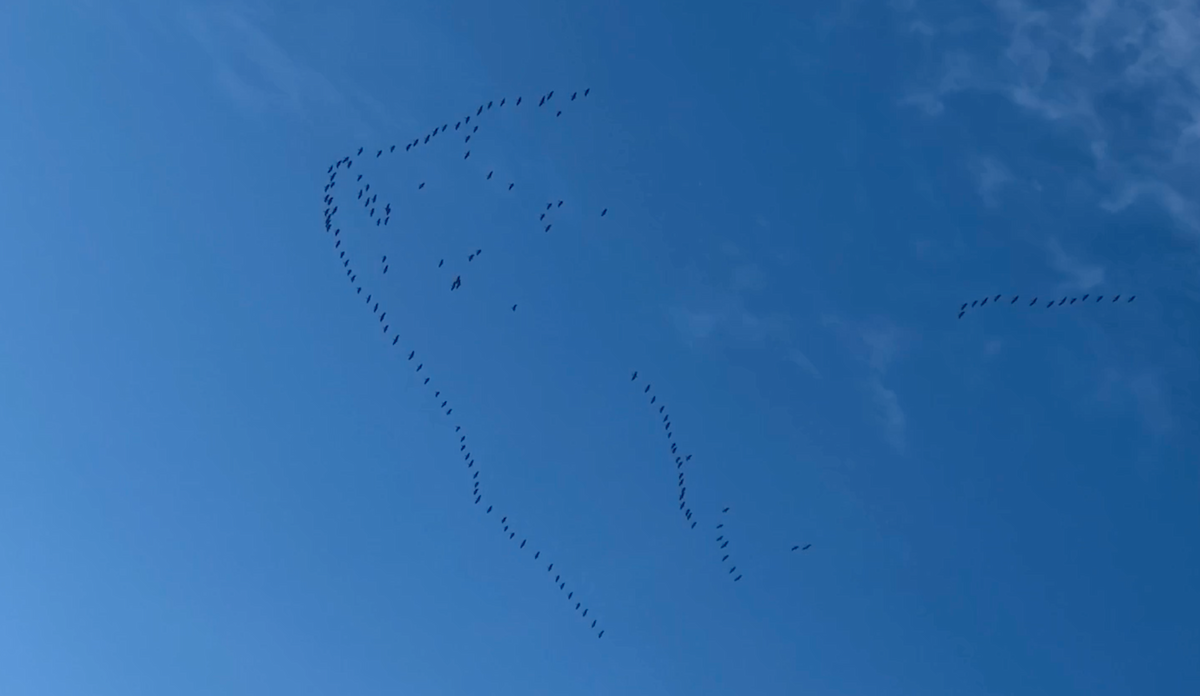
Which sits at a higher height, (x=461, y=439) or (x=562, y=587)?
(x=461, y=439)

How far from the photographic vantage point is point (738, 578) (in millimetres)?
97812

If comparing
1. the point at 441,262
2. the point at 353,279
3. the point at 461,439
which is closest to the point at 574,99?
the point at 441,262

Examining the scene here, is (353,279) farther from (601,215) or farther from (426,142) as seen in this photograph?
(601,215)

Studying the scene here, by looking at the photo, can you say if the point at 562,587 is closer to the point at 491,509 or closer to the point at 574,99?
the point at 491,509

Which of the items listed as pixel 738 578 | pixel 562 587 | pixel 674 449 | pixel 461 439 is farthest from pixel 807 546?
pixel 461 439

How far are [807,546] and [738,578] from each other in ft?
20.4

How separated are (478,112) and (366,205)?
12241 millimetres

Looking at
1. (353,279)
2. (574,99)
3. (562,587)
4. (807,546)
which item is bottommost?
(562,587)

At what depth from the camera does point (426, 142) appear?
99562 millimetres

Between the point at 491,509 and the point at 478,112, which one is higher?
the point at 478,112

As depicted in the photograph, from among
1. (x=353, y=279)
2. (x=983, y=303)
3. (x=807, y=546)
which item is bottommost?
(x=807, y=546)

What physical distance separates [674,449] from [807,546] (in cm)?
1341

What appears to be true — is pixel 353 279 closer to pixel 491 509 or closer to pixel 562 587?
pixel 491 509

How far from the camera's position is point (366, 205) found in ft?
329
